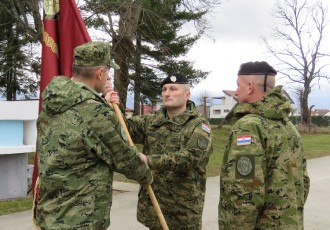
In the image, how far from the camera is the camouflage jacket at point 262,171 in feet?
8.27

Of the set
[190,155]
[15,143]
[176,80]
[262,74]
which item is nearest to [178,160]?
[190,155]

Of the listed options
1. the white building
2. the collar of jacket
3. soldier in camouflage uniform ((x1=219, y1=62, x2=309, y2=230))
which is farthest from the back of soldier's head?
the white building

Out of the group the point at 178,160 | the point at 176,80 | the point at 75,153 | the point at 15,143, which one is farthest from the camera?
the point at 15,143

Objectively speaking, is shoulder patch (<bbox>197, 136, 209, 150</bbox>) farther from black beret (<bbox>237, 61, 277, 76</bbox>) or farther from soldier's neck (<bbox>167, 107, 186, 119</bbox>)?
black beret (<bbox>237, 61, 277, 76</bbox>)

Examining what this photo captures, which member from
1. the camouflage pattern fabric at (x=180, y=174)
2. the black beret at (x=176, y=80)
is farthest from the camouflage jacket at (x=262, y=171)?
the black beret at (x=176, y=80)

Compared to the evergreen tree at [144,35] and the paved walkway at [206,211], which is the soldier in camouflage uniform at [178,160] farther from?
the evergreen tree at [144,35]

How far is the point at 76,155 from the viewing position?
246cm

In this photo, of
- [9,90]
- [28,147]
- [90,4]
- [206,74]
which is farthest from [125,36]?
[206,74]

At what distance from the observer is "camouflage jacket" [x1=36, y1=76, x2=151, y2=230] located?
245 cm

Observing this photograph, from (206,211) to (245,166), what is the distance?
4.89 meters

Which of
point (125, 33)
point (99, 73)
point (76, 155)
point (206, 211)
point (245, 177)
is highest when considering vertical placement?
point (125, 33)

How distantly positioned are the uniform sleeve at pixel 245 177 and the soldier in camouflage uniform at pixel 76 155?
657mm

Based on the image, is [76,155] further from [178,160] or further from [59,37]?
[59,37]

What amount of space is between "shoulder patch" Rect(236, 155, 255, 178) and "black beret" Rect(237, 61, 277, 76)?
1.76ft
